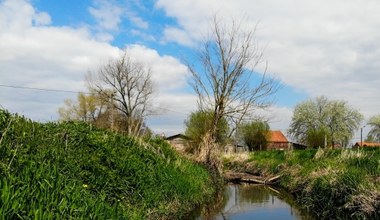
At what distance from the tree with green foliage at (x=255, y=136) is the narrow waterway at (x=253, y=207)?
124ft

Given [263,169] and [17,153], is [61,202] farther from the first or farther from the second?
[263,169]

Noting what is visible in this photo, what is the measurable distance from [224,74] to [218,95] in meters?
1.16

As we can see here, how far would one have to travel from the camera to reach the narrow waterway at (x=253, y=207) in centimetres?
1207

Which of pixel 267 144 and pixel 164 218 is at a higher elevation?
pixel 267 144

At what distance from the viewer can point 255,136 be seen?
57.0 metres

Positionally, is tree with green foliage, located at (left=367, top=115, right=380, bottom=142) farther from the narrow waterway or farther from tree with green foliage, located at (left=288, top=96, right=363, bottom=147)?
the narrow waterway

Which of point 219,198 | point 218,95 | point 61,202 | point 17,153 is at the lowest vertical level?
point 219,198

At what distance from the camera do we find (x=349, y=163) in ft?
45.1

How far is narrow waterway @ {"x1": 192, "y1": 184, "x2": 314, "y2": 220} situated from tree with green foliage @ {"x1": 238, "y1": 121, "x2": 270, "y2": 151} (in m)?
37.9

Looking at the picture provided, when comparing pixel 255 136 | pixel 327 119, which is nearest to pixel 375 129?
pixel 327 119

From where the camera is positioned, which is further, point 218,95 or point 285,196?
point 218,95

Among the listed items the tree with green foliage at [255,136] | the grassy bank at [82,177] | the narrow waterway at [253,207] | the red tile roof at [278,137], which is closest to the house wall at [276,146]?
the tree with green foliage at [255,136]

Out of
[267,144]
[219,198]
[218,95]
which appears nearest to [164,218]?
[219,198]

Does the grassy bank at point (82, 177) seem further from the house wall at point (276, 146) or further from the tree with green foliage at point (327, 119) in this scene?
the tree with green foliage at point (327, 119)
